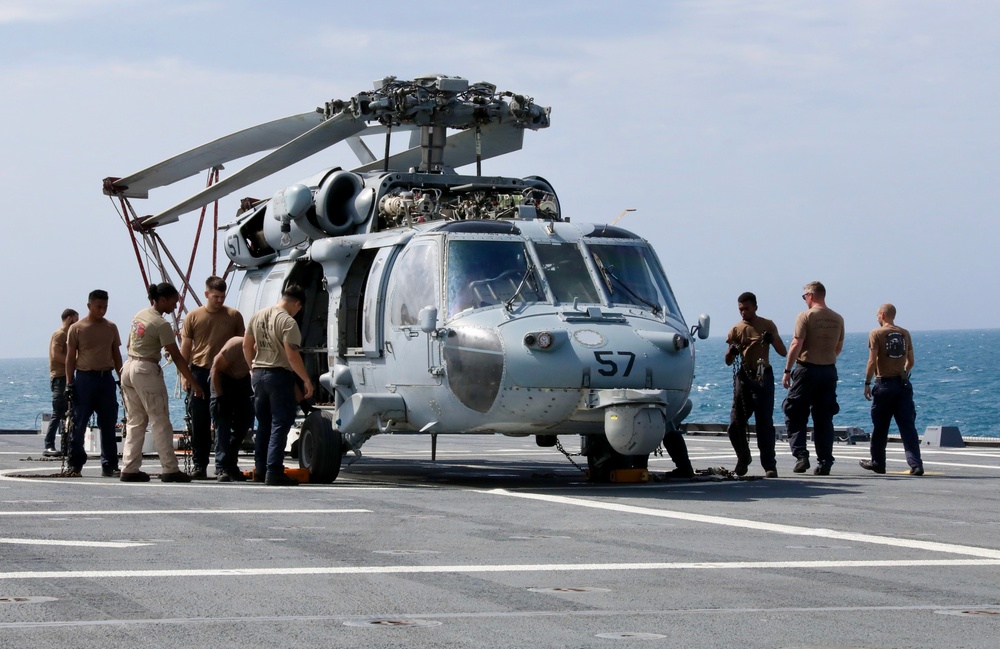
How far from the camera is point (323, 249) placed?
51.4 feet

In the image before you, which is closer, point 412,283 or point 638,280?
point 412,283

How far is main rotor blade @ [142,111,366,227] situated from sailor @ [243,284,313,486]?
8.89ft

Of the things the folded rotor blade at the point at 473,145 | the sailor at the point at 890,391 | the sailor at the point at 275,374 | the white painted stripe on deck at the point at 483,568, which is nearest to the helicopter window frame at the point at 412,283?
the sailor at the point at 275,374

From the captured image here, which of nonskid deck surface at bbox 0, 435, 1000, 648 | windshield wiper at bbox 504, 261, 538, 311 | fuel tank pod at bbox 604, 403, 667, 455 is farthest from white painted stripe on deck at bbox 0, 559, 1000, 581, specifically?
windshield wiper at bbox 504, 261, 538, 311

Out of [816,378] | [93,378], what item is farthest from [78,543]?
[816,378]

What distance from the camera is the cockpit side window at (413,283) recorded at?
1427 cm

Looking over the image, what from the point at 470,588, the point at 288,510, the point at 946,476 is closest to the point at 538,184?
the point at 946,476

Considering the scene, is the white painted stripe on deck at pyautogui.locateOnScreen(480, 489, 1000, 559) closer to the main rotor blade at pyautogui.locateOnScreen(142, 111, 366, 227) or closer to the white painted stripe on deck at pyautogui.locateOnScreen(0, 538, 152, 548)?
the white painted stripe on deck at pyautogui.locateOnScreen(0, 538, 152, 548)

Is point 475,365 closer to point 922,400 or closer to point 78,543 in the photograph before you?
point 78,543

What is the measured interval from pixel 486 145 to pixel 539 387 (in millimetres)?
5892

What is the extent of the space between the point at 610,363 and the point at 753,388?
9.37 ft

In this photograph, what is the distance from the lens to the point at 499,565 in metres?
8.32

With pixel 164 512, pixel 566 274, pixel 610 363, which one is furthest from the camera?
pixel 566 274

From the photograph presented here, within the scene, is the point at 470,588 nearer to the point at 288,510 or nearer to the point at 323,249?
the point at 288,510
